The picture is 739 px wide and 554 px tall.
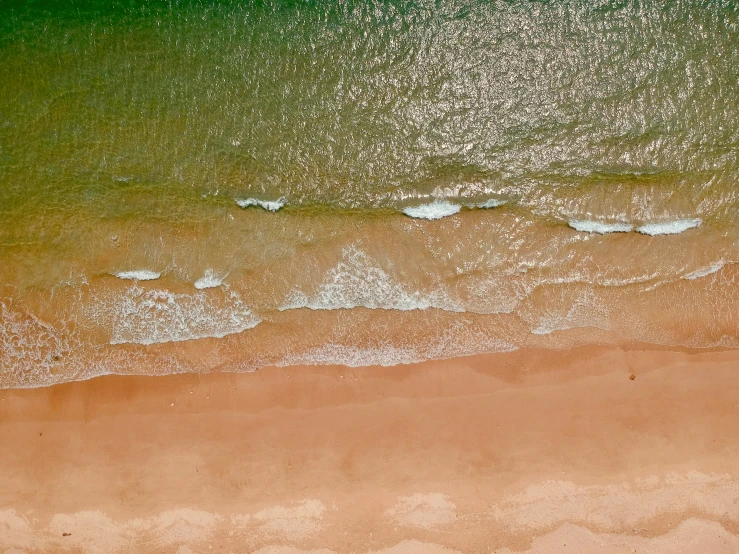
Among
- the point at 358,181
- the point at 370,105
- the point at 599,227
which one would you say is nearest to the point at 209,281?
the point at 358,181

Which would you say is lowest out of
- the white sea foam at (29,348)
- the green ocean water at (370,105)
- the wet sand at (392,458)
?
the wet sand at (392,458)

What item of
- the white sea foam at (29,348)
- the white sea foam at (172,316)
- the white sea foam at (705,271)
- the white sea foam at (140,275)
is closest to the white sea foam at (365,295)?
the white sea foam at (172,316)

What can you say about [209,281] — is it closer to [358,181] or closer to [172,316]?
[172,316]

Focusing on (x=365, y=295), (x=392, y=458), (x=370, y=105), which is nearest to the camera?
(x=392, y=458)

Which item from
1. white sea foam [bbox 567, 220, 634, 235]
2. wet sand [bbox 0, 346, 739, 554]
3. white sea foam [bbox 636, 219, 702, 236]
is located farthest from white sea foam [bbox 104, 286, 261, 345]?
white sea foam [bbox 636, 219, 702, 236]

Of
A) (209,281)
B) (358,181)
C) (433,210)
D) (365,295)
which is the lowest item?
(365,295)

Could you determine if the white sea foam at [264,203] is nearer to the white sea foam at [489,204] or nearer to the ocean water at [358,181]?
the ocean water at [358,181]
